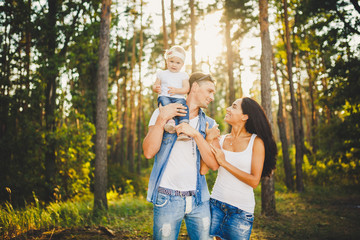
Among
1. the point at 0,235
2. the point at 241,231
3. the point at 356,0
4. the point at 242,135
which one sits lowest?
→ the point at 0,235

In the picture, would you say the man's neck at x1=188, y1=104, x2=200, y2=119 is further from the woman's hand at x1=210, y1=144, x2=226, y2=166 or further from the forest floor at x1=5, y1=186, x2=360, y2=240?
the forest floor at x1=5, y1=186, x2=360, y2=240

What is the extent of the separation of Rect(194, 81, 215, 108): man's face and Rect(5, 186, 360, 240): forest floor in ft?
14.4

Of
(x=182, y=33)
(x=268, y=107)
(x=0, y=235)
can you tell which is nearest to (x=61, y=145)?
(x=0, y=235)

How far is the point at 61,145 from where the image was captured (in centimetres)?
1048

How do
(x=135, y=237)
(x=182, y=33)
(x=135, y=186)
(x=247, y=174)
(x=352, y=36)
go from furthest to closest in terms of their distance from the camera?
(x=182, y=33), (x=135, y=186), (x=352, y=36), (x=135, y=237), (x=247, y=174)

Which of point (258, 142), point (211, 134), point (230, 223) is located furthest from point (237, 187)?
point (211, 134)

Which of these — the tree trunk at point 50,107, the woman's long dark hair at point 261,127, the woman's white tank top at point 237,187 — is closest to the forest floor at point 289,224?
the tree trunk at point 50,107

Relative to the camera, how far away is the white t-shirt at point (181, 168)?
2.25 metres

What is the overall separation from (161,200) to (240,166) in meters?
0.97

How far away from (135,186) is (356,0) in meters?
15.2

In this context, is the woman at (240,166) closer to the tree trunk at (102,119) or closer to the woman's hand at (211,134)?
the woman's hand at (211,134)

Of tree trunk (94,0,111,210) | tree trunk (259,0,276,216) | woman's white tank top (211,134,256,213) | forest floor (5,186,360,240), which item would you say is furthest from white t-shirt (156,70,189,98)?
tree trunk (259,0,276,216)

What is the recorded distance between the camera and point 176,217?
215cm

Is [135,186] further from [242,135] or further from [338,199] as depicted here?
[242,135]
